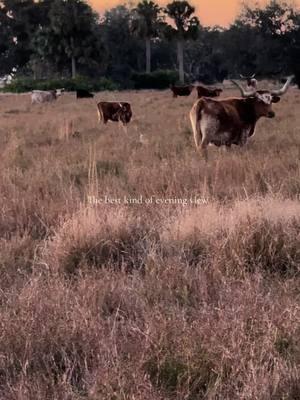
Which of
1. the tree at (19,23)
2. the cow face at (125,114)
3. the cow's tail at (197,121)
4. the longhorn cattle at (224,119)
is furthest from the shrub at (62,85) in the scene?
the cow's tail at (197,121)

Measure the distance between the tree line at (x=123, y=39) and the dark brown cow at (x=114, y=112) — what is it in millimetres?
35960

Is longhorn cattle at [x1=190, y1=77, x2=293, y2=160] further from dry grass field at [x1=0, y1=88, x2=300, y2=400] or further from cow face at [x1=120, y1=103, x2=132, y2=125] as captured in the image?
cow face at [x1=120, y1=103, x2=132, y2=125]

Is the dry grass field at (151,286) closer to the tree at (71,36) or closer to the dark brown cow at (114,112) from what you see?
the dark brown cow at (114,112)

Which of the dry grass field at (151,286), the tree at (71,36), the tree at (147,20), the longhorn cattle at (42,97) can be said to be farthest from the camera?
the tree at (147,20)

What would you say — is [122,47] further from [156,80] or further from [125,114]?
[125,114]

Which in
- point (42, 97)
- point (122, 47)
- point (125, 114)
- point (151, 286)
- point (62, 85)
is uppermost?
point (122, 47)

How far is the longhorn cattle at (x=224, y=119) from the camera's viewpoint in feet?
34.3

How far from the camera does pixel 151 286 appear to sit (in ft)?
12.5

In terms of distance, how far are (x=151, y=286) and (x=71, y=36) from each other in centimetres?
5975

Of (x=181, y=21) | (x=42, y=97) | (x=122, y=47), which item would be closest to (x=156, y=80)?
(x=181, y=21)

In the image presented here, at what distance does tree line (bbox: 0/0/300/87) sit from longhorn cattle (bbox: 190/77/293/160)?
42.0 metres

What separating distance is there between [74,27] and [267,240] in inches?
2326

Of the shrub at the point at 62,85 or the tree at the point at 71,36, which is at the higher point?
the tree at the point at 71,36

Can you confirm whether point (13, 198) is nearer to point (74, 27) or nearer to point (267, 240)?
point (267, 240)
